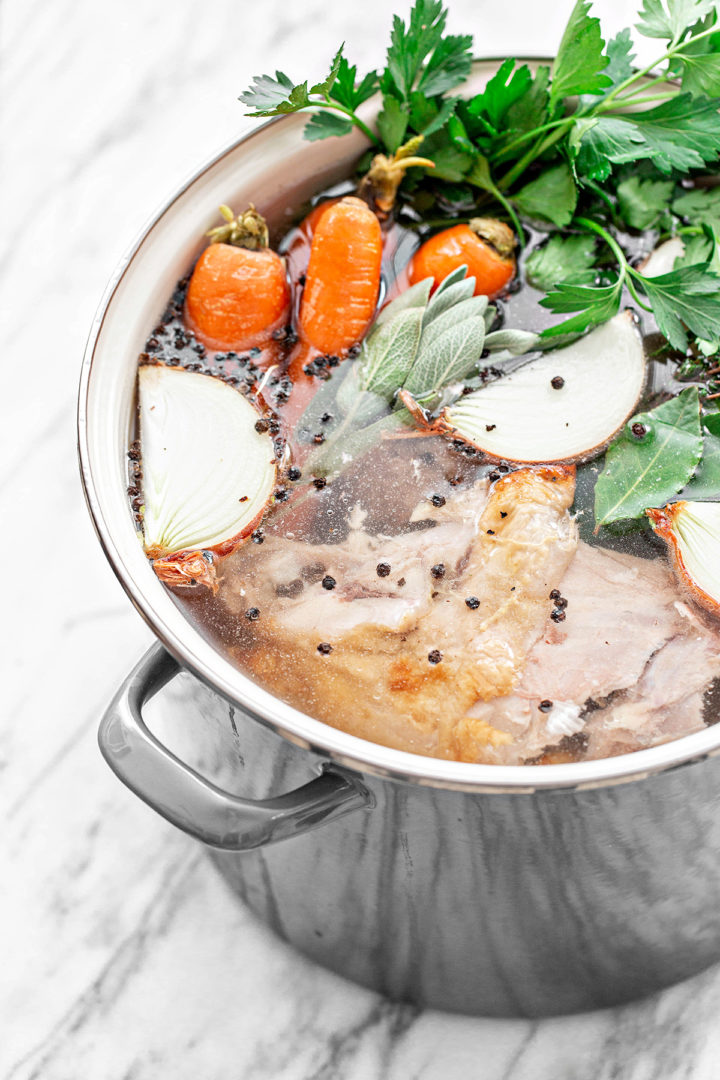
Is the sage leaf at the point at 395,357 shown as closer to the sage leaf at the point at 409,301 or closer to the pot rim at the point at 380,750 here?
the sage leaf at the point at 409,301

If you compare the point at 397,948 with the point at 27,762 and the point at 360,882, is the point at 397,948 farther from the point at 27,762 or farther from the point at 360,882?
the point at 27,762

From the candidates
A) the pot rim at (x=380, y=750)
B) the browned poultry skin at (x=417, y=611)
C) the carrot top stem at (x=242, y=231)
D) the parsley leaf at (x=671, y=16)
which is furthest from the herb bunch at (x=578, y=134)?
the pot rim at (x=380, y=750)

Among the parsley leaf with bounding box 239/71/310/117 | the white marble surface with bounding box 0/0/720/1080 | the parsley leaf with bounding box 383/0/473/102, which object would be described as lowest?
the white marble surface with bounding box 0/0/720/1080

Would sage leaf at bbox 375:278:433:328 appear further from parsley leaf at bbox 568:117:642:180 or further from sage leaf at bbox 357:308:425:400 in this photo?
parsley leaf at bbox 568:117:642:180

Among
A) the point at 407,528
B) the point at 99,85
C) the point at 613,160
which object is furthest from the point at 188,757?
the point at 99,85

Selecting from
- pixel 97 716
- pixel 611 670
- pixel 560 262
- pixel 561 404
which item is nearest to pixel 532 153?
pixel 560 262

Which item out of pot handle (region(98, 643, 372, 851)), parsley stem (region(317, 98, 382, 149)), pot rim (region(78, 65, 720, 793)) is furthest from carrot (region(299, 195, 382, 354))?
pot handle (region(98, 643, 372, 851))
